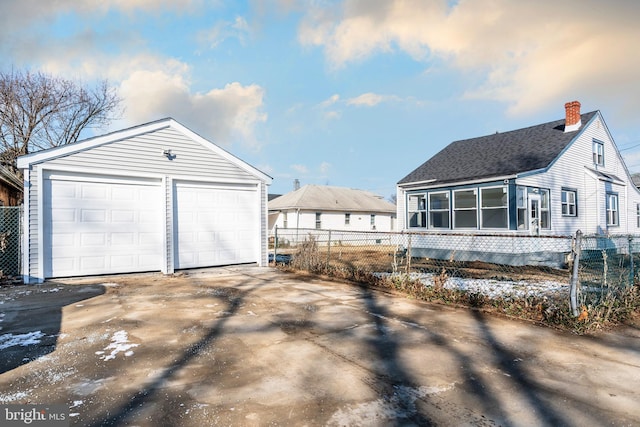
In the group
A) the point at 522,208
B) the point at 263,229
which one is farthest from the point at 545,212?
the point at 263,229

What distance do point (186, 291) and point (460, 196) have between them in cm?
1162

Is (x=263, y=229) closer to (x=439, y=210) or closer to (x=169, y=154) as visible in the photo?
(x=169, y=154)

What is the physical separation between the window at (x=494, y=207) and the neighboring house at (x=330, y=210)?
14.1 meters

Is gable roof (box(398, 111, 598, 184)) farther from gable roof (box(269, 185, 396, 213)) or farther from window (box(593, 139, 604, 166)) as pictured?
gable roof (box(269, 185, 396, 213))

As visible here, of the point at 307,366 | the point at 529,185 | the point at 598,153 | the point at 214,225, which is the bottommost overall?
the point at 307,366

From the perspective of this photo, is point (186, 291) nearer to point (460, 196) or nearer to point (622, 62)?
point (460, 196)

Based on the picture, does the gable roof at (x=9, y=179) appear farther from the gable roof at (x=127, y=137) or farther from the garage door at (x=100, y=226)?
the garage door at (x=100, y=226)

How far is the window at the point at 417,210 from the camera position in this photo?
16.3 meters

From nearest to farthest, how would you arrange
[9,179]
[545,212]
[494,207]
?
1. [9,179]
2. [494,207]
3. [545,212]

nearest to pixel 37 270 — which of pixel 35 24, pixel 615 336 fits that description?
pixel 615 336

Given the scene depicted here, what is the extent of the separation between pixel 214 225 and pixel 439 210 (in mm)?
9553

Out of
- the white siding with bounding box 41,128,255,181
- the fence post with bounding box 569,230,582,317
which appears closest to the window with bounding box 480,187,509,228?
the fence post with bounding box 569,230,582,317

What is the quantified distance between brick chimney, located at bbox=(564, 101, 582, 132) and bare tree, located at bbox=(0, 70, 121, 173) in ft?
88.9

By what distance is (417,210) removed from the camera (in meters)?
16.6
